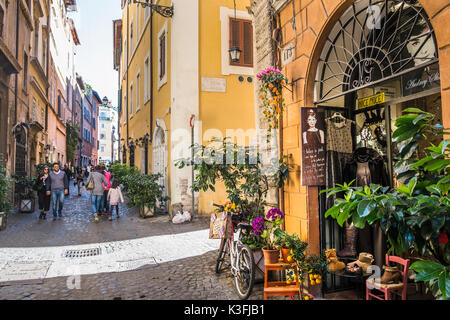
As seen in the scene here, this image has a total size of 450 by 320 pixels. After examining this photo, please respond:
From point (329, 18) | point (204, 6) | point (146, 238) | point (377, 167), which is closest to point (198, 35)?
point (204, 6)

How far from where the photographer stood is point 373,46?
11.0ft

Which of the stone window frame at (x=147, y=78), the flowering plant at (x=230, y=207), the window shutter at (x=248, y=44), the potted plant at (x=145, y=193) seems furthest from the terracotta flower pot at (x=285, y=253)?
the stone window frame at (x=147, y=78)

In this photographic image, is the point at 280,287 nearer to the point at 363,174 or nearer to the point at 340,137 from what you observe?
the point at 363,174

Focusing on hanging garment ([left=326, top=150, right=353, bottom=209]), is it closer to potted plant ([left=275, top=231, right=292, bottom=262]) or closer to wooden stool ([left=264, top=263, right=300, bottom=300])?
potted plant ([left=275, top=231, right=292, bottom=262])

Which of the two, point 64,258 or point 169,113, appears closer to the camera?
point 64,258

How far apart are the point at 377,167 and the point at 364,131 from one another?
614 mm

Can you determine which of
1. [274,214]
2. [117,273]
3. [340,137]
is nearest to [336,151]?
[340,137]

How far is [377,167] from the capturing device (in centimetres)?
396

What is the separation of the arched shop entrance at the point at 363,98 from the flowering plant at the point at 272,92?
489mm

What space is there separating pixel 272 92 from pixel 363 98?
1209 millimetres

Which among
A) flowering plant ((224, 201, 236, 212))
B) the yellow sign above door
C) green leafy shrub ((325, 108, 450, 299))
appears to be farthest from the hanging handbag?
green leafy shrub ((325, 108, 450, 299))

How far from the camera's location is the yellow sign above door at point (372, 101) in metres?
3.96

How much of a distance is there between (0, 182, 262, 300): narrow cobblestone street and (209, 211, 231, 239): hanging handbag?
666 mm

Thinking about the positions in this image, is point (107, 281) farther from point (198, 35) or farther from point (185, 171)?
point (198, 35)
